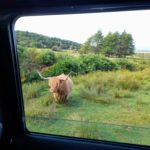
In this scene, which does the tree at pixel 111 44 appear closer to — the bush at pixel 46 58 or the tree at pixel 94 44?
the tree at pixel 94 44

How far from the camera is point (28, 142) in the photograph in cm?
227

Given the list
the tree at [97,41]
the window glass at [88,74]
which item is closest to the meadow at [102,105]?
the window glass at [88,74]

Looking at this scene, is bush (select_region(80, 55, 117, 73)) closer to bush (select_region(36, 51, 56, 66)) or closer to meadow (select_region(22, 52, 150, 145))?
meadow (select_region(22, 52, 150, 145))

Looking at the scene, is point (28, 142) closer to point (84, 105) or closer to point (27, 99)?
point (27, 99)

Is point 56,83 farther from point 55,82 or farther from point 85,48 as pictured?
point 85,48

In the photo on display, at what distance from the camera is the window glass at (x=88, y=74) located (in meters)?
1.93

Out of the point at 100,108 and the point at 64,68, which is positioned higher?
the point at 64,68

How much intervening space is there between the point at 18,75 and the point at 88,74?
0.50 metres

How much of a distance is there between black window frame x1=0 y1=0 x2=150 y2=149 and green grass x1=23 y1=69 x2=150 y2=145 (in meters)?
0.05

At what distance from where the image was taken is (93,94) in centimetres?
207

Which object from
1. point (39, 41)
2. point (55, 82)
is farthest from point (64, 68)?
point (39, 41)

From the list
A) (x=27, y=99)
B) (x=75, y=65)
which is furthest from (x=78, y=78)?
(x=27, y=99)

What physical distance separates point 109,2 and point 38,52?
631mm

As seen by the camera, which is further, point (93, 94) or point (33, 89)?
point (33, 89)
